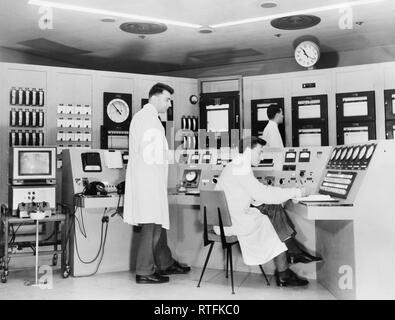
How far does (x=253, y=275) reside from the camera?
13.7 ft

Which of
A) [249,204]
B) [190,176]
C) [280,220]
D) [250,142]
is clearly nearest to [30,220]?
[190,176]

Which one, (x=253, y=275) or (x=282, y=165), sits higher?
(x=282, y=165)

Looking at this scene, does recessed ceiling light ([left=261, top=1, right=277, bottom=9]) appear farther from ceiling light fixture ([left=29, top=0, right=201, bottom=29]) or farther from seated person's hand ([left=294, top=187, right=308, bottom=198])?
seated person's hand ([left=294, top=187, right=308, bottom=198])

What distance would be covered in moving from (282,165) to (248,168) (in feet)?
2.38

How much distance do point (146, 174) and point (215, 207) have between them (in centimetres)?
66

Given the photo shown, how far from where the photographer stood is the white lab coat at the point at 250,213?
139 inches

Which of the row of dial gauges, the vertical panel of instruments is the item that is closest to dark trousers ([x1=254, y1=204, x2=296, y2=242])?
the row of dial gauges

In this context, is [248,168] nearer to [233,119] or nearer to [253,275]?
[253,275]

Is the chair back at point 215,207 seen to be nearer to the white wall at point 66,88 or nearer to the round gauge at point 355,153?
the round gauge at point 355,153

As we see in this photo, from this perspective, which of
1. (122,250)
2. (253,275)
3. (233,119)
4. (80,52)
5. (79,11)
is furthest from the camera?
(80,52)

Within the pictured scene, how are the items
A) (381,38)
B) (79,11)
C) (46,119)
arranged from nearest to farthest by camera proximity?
(79,11) → (46,119) → (381,38)

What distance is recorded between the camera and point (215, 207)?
3.60m

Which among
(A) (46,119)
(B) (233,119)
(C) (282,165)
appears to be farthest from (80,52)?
(C) (282,165)

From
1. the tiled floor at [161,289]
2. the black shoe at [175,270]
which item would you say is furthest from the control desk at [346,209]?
the black shoe at [175,270]
